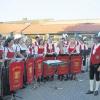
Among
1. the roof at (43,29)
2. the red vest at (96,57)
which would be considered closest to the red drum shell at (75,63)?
the red vest at (96,57)

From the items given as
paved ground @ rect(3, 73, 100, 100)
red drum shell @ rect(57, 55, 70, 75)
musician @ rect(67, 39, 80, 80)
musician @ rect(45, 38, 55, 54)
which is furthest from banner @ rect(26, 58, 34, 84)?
musician @ rect(67, 39, 80, 80)

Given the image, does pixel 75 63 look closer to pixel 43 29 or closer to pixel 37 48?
pixel 37 48

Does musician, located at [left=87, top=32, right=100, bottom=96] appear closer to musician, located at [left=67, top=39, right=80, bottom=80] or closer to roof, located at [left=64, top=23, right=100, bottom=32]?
musician, located at [left=67, top=39, right=80, bottom=80]

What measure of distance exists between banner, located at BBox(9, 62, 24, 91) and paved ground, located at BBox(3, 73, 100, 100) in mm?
709

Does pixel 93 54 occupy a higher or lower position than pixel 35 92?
higher

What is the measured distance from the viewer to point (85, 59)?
62.8ft

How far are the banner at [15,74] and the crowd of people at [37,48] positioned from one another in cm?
33

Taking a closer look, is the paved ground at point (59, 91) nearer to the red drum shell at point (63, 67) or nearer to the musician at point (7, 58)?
the red drum shell at point (63, 67)

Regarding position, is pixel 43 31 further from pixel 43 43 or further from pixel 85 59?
pixel 43 43

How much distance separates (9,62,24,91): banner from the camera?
9686 mm

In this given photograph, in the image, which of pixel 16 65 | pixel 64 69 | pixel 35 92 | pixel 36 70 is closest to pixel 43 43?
pixel 64 69

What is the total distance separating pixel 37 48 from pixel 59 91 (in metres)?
3.56

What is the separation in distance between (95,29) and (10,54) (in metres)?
40.4

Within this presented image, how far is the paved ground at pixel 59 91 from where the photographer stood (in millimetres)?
10633
